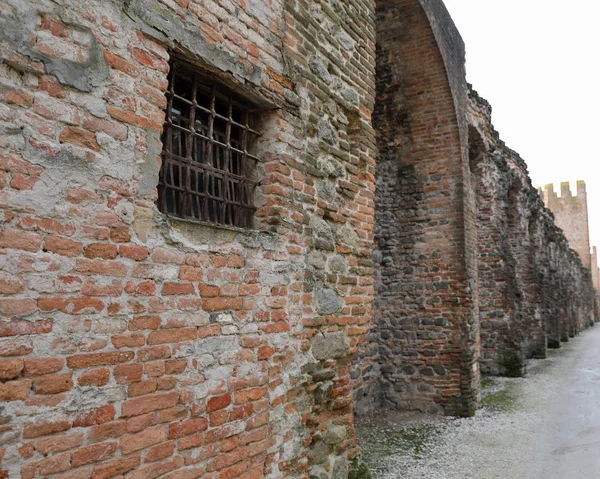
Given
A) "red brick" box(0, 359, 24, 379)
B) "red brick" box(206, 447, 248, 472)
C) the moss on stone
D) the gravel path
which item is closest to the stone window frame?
"red brick" box(0, 359, 24, 379)

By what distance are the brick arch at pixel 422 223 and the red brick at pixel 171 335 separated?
5276 mm

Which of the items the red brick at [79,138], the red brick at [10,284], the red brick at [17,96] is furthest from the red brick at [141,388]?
the red brick at [17,96]

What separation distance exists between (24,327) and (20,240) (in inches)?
13.9

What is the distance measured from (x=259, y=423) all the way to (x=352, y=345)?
3.76 ft

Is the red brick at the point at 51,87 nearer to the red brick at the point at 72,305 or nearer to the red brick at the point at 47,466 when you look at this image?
the red brick at the point at 72,305

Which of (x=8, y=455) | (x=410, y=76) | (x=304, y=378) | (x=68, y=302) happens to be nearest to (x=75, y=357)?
(x=68, y=302)

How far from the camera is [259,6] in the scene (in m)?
3.01

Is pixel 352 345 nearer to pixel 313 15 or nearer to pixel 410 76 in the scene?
pixel 313 15

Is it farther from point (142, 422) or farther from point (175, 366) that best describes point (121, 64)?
point (142, 422)

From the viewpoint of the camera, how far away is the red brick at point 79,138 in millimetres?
2010

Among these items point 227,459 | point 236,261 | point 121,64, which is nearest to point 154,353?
point 236,261

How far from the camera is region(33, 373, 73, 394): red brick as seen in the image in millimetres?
1871

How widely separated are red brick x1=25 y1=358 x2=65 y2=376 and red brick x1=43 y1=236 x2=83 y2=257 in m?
0.45

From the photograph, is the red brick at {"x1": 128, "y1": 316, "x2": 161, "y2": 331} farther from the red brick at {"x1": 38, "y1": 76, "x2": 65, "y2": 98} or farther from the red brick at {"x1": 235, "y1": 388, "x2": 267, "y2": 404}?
the red brick at {"x1": 38, "y1": 76, "x2": 65, "y2": 98}
